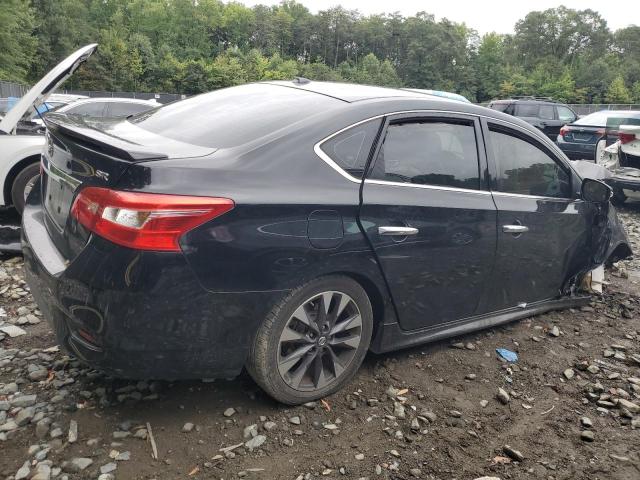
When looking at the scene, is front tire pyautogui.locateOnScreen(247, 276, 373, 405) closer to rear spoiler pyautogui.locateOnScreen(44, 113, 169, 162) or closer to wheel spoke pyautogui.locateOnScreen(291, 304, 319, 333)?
wheel spoke pyautogui.locateOnScreen(291, 304, 319, 333)

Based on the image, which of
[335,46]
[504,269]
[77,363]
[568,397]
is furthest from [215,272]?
[335,46]

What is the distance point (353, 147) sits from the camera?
2699mm

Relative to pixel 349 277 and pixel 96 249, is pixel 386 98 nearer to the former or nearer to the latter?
pixel 349 277

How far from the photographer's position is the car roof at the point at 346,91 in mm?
3004

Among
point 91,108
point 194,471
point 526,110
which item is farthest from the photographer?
point 526,110

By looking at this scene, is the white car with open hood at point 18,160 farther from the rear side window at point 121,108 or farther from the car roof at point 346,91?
the rear side window at point 121,108

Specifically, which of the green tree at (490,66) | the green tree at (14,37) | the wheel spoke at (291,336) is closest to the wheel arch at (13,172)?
the wheel spoke at (291,336)

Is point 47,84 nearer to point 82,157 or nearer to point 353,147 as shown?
point 82,157

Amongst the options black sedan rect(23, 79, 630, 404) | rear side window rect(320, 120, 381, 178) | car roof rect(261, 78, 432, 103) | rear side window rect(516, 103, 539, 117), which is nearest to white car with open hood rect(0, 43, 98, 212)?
black sedan rect(23, 79, 630, 404)

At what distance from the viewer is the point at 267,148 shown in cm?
248

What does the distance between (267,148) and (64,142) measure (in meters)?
1.01

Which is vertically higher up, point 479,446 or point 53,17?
point 53,17

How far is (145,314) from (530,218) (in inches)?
99.8

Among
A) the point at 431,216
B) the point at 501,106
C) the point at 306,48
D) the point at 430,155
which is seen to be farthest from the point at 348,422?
the point at 306,48
